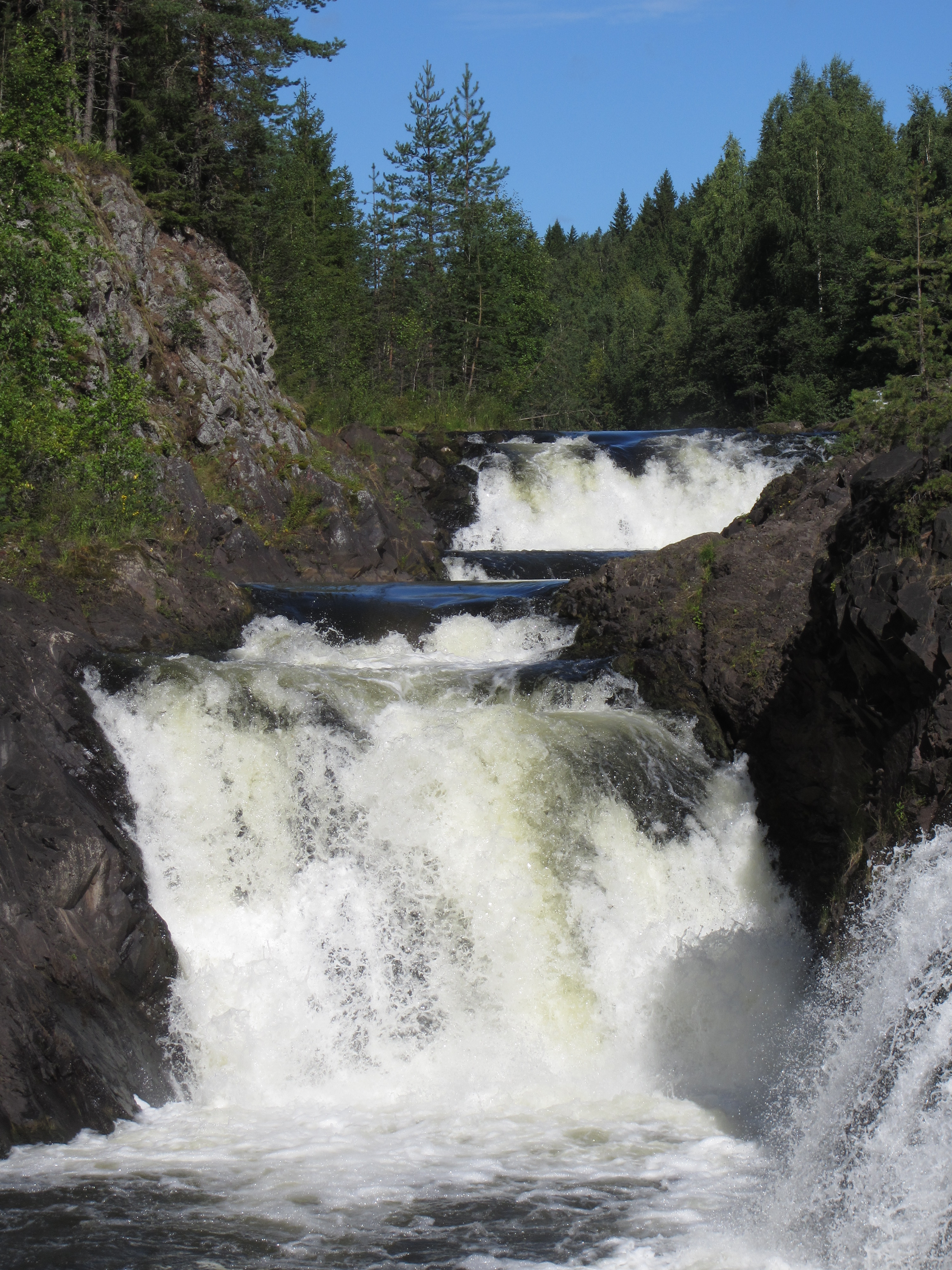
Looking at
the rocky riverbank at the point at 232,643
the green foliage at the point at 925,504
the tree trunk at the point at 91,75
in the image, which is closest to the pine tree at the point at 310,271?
the tree trunk at the point at 91,75

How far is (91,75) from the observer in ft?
73.4

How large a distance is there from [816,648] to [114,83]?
20836 millimetres

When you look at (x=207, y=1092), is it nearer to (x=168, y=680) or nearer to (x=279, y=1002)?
(x=279, y=1002)

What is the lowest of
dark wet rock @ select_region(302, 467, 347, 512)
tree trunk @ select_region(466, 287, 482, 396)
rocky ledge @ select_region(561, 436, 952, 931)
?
rocky ledge @ select_region(561, 436, 952, 931)

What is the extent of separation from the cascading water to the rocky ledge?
1.55 feet

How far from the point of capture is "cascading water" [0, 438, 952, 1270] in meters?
5.52

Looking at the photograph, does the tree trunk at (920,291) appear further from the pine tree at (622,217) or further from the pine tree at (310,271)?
the pine tree at (622,217)

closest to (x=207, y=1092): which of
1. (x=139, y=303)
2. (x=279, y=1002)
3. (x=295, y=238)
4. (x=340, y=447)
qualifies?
(x=279, y=1002)

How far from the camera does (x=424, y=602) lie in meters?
14.5

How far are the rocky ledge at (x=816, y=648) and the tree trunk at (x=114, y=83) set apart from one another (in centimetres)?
1588

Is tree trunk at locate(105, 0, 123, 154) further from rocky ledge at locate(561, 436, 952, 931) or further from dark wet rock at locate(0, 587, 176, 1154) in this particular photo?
dark wet rock at locate(0, 587, 176, 1154)

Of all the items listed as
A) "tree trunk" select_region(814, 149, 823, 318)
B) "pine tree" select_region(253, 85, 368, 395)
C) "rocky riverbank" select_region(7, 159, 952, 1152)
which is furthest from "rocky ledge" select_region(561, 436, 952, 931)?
"tree trunk" select_region(814, 149, 823, 318)

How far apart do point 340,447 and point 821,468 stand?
1225cm

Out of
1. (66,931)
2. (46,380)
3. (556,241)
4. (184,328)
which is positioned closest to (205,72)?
(184,328)
